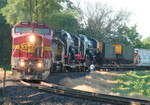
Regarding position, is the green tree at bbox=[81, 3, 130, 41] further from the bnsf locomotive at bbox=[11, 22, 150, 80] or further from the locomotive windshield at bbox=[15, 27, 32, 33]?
the locomotive windshield at bbox=[15, 27, 32, 33]

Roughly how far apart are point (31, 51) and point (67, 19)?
1047 inches

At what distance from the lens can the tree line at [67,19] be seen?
30.1m

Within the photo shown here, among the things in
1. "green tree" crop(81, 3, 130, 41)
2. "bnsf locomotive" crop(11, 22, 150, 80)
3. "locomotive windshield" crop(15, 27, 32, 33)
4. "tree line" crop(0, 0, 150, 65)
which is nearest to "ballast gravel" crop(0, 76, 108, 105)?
"bnsf locomotive" crop(11, 22, 150, 80)

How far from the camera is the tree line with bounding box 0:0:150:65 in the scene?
30078 mm

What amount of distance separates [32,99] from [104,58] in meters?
22.7

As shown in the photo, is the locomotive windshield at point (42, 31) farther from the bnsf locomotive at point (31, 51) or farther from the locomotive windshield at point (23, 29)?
the locomotive windshield at point (23, 29)

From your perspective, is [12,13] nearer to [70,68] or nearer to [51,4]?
[51,4]

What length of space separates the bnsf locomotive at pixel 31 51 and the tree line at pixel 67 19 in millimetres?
15968

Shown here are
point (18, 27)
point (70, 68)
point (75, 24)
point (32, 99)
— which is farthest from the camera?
point (75, 24)

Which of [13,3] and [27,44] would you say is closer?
[27,44]

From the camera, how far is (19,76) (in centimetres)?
1280

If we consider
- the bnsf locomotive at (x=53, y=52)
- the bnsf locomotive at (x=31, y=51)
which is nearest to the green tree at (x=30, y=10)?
the bnsf locomotive at (x=53, y=52)

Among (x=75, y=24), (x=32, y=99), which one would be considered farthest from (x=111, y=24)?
(x=32, y=99)

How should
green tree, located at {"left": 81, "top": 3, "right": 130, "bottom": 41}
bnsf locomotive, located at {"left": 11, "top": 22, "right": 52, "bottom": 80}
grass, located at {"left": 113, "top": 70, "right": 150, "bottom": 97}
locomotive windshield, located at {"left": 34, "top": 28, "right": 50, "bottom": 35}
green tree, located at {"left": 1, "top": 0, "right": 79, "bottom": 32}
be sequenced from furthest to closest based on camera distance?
green tree, located at {"left": 81, "top": 3, "right": 130, "bottom": 41} < green tree, located at {"left": 1, "top": 0, "right": 79, "bottom": 32} < grass, located at {"left": 113, "top": 70, "right": 150, "bottom": 97} < locomotive windshield, located at {"left": 34, "top": 28, "right": 50, "bottom": 35} < bnsf locomotive, located at {"left": 11, "top": 22, "right": 52, "bottom": 80}
